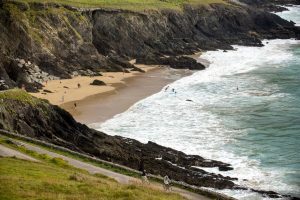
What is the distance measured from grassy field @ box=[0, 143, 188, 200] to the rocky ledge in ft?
37.4

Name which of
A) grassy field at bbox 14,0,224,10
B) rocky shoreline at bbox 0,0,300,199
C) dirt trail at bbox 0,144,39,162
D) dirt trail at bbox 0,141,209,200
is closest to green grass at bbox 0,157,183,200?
dirt trail at bbox 0,144,39,162

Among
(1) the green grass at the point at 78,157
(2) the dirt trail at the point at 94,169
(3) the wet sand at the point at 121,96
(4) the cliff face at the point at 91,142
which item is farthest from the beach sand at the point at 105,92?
(2) the dirt trail at the point at 94,169

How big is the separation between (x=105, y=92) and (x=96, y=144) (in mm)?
24876

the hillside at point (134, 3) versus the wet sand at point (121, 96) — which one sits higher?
the hillside at point (134, 3)

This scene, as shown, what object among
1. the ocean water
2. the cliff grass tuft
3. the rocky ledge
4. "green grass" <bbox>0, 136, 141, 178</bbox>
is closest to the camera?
"green grass" <bbox>0, 136, 141, 178</bbox>

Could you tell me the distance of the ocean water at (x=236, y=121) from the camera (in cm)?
4106

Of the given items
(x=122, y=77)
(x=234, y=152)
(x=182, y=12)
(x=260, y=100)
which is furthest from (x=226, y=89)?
(x=182, y=12)

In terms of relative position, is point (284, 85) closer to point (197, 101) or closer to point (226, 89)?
point (226, 89)

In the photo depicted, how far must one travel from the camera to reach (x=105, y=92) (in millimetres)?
65125

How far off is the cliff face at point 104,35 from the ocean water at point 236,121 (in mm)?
13167

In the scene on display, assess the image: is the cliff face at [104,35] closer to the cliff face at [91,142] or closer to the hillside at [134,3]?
the hillside at [134,3]

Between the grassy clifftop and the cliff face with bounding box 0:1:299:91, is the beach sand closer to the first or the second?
the cliff face with bounding box 0:1:299:91

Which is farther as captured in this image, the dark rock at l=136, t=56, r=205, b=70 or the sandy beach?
the dark rock at l=136, t=56, r=205, b=70

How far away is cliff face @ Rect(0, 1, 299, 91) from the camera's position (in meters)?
69.7
